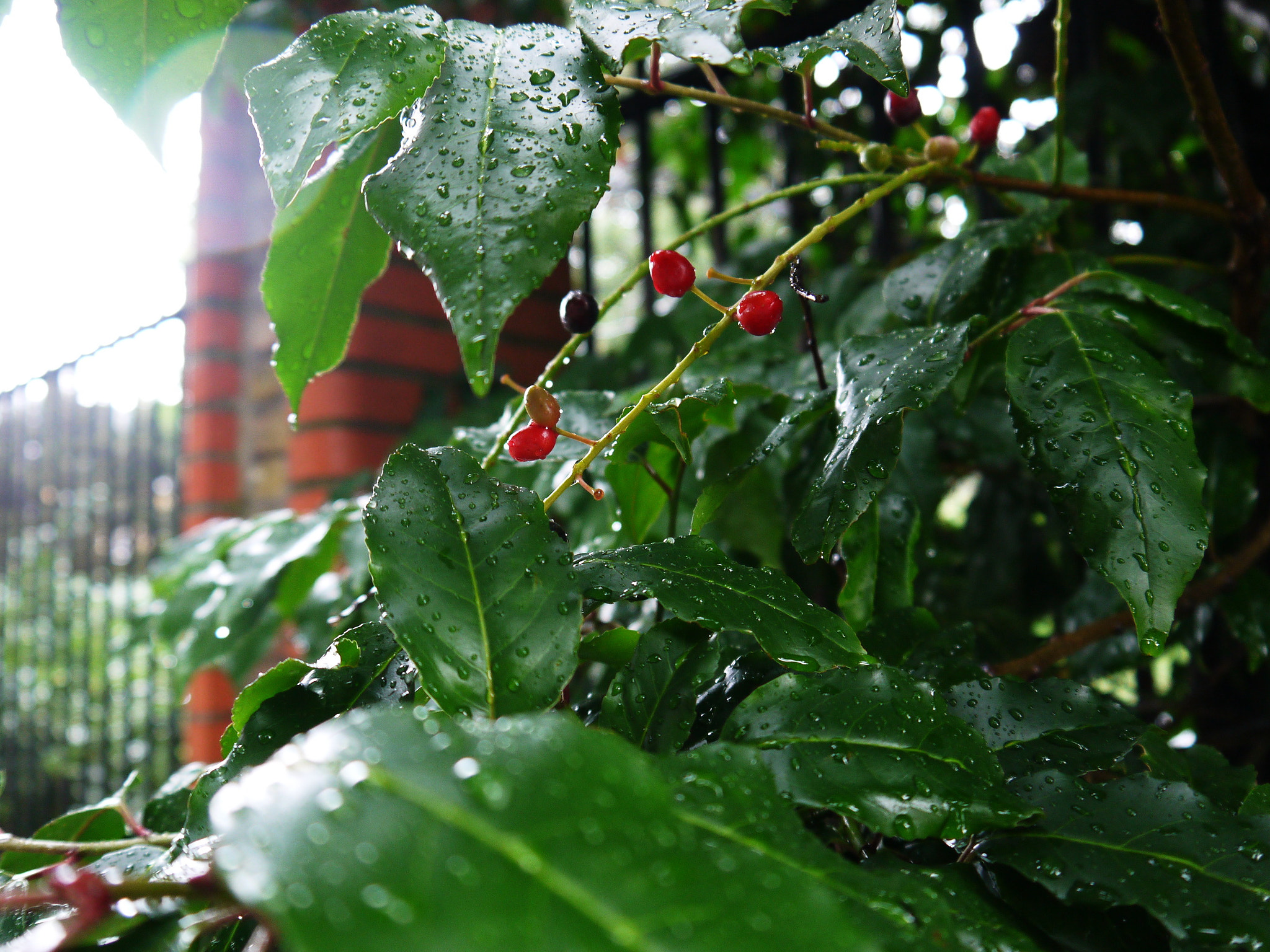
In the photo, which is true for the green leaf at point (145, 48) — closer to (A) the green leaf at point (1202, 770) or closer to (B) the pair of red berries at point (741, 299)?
(B) the pair of red berries at point (741, 299)

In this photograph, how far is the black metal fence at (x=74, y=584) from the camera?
9.93 ft

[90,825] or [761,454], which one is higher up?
[761,454]

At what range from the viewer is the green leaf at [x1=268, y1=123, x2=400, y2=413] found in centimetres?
48

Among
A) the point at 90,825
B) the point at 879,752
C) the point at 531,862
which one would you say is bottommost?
the point at 90,825

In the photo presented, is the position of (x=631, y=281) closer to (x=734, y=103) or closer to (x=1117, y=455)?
(x=734, y=103)

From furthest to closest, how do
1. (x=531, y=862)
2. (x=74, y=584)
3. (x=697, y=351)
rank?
(x=74, y=584)
(x=697, y=351)
(x=531, y=862)

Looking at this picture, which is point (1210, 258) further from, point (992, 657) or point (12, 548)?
point (12, 548)

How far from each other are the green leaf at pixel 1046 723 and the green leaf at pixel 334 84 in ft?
1.22

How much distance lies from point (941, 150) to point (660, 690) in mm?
383

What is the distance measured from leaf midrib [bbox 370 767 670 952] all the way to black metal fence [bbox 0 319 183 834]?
10.1ft

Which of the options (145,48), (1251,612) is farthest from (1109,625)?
(145,48)

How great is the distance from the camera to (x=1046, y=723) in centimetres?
42

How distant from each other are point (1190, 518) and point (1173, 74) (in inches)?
40.3

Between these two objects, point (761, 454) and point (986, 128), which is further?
point (986, 128)
